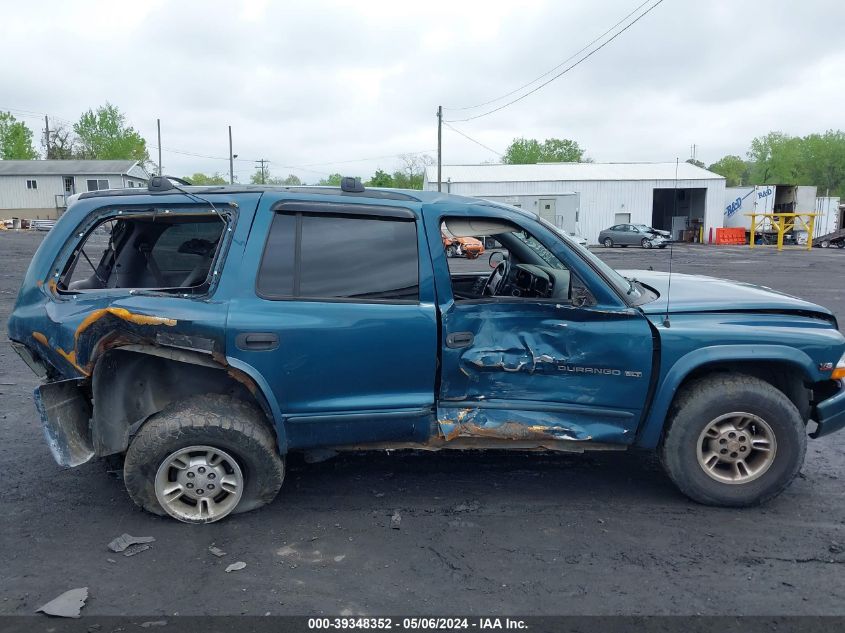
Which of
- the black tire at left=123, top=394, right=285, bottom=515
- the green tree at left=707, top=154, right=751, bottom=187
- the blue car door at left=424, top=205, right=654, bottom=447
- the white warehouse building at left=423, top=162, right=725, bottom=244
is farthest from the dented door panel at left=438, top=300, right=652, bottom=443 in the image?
the green tree at left=707, top=154, right=751, bottom=187

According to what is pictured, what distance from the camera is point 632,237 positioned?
36094mm

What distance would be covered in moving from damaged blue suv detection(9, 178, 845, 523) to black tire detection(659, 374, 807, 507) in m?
0.01

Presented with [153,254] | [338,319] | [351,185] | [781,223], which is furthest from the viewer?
[781,223]

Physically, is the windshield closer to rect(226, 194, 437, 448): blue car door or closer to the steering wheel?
the steering wheel

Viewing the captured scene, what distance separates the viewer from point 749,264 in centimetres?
2255

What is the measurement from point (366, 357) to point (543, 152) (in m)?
91.0

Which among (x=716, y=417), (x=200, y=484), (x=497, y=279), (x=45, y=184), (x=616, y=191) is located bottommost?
(x=200, y=484)

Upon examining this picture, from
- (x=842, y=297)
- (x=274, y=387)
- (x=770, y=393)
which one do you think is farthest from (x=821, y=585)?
(x=842, y=297)

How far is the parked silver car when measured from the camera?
35031 mm

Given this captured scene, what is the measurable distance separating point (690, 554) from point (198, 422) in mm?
2798

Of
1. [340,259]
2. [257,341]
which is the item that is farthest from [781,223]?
[257,341]

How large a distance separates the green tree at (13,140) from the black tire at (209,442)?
7893 centimetres

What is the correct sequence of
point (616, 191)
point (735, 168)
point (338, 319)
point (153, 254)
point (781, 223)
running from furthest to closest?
1. point (735, 168)
2. point (616, 191)
3. point (781, 223)
4. point (153, 254)
5. point (338, 319)

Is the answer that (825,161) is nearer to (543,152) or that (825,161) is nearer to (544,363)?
(543,152)
